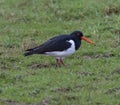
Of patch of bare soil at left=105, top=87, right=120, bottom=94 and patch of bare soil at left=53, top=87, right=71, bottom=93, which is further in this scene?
patch of bare soil at left=53, top=87, right=71, bottom=93

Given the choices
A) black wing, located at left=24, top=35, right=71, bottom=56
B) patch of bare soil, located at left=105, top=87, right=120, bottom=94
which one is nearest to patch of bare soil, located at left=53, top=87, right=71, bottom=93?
patch of bare soil, located at left=105, top=87, right=120, bottom=94

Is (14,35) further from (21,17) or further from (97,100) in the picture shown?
(97,100)

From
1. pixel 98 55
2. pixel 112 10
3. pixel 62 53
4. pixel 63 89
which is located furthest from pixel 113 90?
pixel 112 10

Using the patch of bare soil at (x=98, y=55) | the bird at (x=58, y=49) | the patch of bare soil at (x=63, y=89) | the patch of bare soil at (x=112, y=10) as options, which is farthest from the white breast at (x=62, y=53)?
the patch of bare soil at (x=112, y=10)

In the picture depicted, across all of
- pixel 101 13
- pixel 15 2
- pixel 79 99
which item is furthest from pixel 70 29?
pixel 79 99

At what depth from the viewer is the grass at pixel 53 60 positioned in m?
9.72

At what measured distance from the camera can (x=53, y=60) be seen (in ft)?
40.6

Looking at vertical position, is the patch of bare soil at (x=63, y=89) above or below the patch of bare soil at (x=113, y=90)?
above

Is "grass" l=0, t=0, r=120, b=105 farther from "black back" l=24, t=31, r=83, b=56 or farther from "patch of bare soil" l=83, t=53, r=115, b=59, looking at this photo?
"black back" l=24, t=31, r=83, b=56

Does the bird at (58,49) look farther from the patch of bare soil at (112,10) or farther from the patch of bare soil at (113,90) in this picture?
the patch of bare soil at (112,10)

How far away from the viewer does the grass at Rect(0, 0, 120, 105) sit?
31.9 ft

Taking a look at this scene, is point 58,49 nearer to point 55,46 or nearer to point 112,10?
point 55,46

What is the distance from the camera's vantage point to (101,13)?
1550 centimetres

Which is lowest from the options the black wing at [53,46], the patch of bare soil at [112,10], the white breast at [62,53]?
the patch of bare soil at [112,10]
